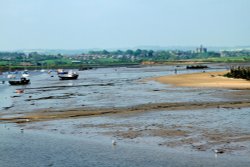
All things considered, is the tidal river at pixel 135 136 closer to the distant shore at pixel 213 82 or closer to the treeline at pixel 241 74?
the distant shore at pixel 213 82

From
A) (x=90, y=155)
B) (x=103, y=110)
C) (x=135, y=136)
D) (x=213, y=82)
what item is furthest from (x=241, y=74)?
(x=90, y=155)

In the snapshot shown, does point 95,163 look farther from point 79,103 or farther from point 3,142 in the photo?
point 79,103

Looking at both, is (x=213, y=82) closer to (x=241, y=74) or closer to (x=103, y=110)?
(x=241, y=74)

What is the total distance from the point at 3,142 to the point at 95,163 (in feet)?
28.6

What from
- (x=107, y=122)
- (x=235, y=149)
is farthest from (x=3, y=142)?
(x=235, y=149)

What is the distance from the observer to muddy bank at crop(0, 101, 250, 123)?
39.7 meters

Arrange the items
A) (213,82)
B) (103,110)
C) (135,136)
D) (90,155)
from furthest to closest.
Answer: (213,82) → (103,110) → (135,136) → (90,155)

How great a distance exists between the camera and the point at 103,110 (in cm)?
4300

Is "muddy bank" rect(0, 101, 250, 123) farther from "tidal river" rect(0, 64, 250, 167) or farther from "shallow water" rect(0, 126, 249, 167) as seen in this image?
"shallow water" rect(0, 126, 249, 167)

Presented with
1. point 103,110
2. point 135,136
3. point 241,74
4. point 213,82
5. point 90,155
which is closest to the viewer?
point 90,155

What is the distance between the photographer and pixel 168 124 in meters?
32.9

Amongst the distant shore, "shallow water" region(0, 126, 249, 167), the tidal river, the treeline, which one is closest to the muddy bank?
the tidal river

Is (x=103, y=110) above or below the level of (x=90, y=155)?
below

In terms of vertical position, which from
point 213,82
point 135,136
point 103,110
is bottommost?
point 213,82
